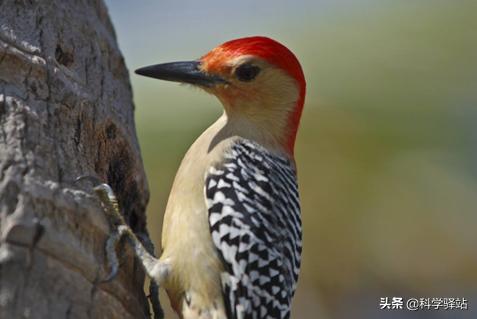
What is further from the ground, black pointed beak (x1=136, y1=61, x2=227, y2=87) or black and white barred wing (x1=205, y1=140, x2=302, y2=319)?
black pointed beak (x1=136, y1=61, x2=227, y2=87)

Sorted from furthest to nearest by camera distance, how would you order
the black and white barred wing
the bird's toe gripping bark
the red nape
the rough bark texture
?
the red nape
the black and white barred wing
the bird's toe gripping bark
the rough bark texture

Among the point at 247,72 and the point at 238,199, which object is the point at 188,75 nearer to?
the point at 247,72

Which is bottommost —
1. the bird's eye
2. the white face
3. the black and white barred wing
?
the black and white barred wing

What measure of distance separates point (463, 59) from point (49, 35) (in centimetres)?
431

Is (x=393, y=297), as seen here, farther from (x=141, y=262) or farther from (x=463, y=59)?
(x=141, y=262)

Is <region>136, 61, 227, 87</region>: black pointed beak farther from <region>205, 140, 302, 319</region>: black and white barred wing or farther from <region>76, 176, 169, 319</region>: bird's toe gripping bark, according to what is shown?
<region>76, 176, 169, 319</region>: bird's toe gripping bark

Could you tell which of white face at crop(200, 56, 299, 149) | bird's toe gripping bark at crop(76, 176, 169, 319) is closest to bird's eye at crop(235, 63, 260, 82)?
white face at crop(200, 56, 299, 149)

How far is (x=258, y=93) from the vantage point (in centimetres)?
533

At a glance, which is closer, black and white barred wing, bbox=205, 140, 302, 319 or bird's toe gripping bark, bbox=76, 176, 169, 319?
bird's toe gripping bark, bbox=76, 176, 169, 319

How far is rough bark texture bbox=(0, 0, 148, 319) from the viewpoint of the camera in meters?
3.57

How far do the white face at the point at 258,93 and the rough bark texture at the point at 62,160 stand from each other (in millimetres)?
585

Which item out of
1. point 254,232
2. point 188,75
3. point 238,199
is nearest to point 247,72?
point 188,75

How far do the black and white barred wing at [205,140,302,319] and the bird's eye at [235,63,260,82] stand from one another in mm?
438

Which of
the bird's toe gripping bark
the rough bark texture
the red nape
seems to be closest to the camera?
the rough bark texture
